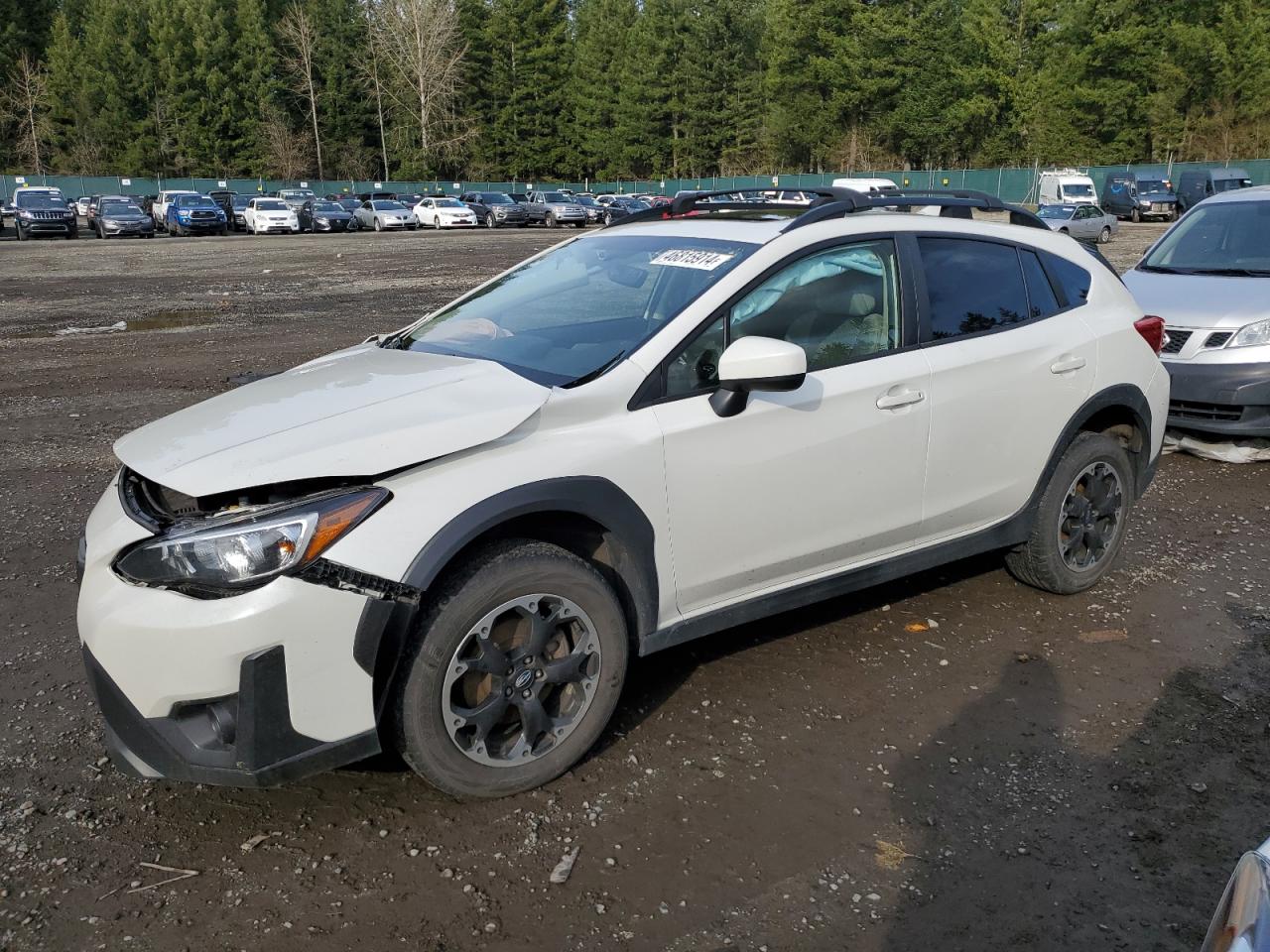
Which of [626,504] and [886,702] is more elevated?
[626,504]

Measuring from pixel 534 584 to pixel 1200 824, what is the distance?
218cm

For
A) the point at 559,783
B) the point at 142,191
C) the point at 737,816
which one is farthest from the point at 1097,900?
the point at 142,191

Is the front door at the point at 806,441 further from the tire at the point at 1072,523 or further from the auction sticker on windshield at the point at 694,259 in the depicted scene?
the tire at the point at 1072,523

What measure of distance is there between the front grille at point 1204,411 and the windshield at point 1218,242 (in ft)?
4.25

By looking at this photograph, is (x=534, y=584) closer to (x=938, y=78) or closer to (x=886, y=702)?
(x=886, y=702)

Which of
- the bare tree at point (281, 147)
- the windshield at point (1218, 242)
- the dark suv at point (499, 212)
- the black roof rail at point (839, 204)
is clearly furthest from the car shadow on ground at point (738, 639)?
the bare tree at point (281, 147)

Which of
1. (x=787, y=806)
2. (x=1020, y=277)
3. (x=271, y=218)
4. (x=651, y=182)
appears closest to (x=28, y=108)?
(x=651, y=182)

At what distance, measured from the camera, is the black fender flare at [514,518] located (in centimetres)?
297

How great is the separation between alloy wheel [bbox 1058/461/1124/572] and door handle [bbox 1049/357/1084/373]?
0.47 metres

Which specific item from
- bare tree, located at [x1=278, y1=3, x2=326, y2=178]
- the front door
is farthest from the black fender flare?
bare tree, located at [x1=278, y1=3, x2=326, y2=178]

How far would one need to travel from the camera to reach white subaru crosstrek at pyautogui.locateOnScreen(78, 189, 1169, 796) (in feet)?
9.59

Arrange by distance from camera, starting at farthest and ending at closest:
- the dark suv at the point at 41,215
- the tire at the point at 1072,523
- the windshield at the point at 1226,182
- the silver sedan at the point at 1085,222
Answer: the windshield at the point at 1226,182 → the dark suv at the point at 41,215 → the silver sedan at the point at 1085,222 → the tire at the point at 1072,523

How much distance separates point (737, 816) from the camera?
3.34 meters

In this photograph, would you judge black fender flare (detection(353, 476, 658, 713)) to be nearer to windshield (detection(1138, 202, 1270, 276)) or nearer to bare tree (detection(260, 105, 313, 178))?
windshield (detection(1138, 202, 1270, 276))
